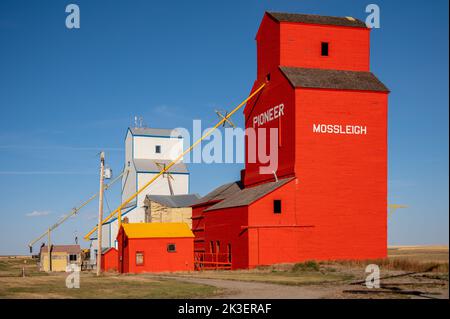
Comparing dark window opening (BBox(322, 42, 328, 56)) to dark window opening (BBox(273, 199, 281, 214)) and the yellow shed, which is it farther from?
the yellow shed

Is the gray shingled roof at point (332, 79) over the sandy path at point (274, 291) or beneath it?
over

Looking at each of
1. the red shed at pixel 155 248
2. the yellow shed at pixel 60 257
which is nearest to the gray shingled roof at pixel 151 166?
the yellow shed at pixel 60 257

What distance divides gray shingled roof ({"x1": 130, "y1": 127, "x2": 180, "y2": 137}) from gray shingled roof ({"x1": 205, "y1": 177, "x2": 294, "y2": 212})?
1411 inches

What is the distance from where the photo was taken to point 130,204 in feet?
290

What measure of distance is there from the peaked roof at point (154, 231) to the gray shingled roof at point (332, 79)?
15.0 metres

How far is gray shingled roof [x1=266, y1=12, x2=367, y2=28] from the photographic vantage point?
50.6 metres

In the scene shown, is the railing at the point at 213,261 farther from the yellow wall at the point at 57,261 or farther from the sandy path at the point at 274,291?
the yellow wall at the point at 57,261

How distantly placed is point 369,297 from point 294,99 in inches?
1020

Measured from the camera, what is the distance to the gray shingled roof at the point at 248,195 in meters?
46.1

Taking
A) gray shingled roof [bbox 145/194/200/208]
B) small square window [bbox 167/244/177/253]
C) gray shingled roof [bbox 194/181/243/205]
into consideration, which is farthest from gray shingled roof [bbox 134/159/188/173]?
small square window [bbox 167/244/177/253]

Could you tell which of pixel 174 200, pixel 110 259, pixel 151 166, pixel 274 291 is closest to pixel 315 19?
pixel 274 291

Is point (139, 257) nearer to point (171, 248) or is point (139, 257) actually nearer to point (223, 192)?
point (171, 248)

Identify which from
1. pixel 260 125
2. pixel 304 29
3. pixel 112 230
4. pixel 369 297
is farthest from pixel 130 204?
pixel 369 297
